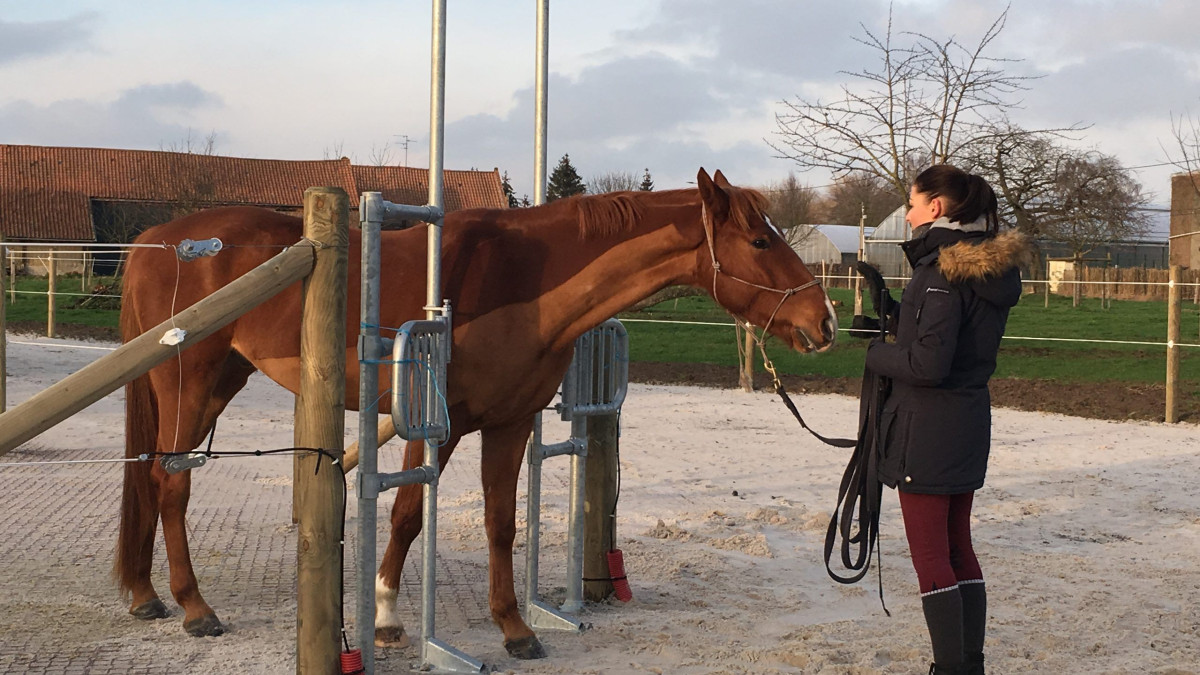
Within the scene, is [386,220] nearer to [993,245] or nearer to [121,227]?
[993,245]

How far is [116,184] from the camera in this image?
133 ft

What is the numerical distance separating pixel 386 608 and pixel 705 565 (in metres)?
A: 1.81

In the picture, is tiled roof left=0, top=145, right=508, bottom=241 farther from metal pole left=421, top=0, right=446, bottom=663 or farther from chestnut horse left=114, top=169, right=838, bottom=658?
metal pole left=421, top=0, right=446, bottom=663

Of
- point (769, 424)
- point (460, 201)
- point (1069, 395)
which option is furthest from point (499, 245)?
point (460, 201)

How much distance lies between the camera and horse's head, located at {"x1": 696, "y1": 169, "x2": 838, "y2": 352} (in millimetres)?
3713

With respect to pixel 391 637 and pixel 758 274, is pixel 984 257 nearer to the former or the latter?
pixel 758 274

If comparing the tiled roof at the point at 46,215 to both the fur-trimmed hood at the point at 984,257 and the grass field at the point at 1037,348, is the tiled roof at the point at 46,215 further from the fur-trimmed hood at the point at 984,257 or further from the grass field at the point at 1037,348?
the fur-trimmed hood at the point at 984,257

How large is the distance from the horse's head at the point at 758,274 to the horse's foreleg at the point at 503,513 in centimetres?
95

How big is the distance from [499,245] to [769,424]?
21.4ft

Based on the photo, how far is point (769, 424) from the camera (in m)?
10.0

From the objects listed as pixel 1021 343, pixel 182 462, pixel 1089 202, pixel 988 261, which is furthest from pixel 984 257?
pixel 1089 202

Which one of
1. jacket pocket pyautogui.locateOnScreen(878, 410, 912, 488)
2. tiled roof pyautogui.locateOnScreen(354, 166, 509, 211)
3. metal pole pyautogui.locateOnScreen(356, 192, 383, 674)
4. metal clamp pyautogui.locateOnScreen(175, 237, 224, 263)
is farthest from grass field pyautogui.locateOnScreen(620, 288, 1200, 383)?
tiled roof pyautogui.locateOnScreen(354, 166, 509, 211)

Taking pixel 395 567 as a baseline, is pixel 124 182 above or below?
above

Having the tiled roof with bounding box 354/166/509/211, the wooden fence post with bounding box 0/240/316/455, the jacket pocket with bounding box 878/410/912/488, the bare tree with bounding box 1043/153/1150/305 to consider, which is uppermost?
the tiled roof with bounding box 354/166/509/211
